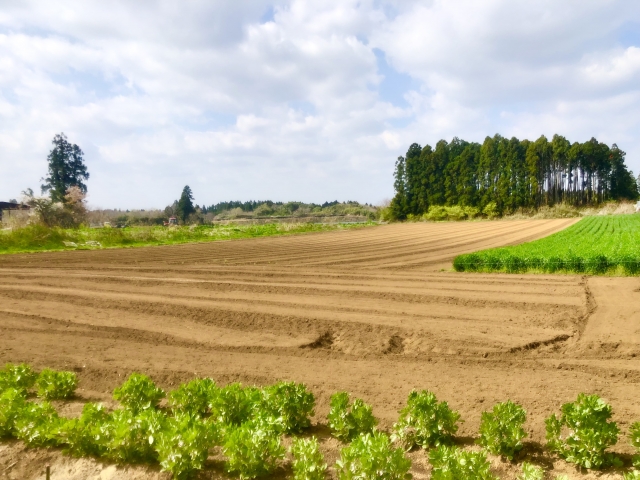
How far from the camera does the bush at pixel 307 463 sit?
14.8 ft

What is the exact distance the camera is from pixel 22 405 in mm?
5930

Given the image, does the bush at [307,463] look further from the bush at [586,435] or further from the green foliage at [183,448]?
the bush at [586,435]

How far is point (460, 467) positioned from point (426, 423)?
0.99 meters

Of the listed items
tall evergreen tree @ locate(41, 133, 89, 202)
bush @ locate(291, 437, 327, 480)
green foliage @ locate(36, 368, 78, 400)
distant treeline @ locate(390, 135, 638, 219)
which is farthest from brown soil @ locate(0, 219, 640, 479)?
distant treeline @ locate(390, 135, 638, 219)

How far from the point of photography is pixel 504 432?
198 inches

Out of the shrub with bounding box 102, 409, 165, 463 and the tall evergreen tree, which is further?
the tall evergreen tree

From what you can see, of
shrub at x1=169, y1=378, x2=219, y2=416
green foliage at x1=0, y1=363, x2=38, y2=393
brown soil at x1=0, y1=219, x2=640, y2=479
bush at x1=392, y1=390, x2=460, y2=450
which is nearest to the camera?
bush at x1=392, y1=390, x2=460, y2=450

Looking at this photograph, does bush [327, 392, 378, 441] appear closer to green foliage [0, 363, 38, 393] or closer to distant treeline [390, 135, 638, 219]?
green foliage [0, 363, 38, 393]

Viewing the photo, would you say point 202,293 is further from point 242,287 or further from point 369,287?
point 369,287

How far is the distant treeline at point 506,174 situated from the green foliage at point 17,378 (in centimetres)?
7062

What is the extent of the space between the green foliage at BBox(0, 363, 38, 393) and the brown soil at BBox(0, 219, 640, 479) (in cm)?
74

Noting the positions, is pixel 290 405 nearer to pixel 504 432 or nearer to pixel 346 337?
pixel 504 432

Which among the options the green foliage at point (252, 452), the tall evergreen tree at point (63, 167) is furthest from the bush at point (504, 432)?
the tall evergreen tree at point (63, 167)

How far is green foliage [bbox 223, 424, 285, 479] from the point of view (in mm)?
4664
